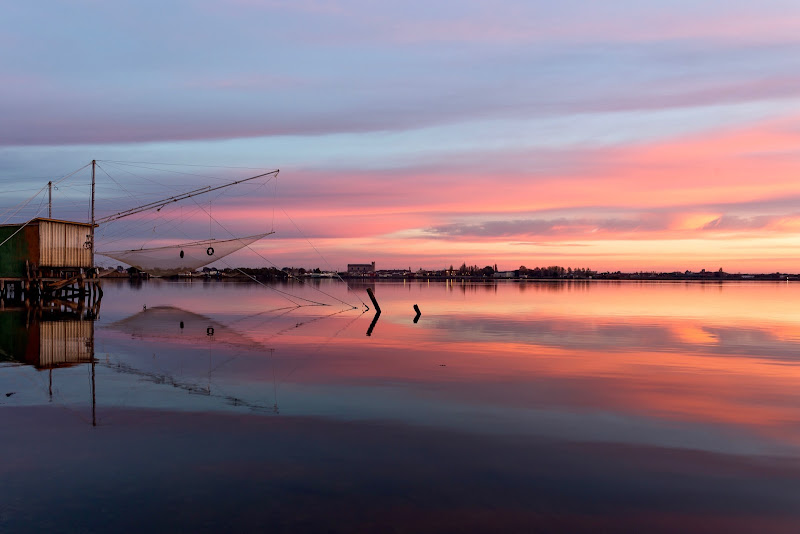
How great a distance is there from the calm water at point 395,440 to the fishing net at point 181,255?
77.9ft

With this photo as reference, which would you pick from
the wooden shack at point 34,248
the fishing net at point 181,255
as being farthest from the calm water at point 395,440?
the wooden shack at point 34,248

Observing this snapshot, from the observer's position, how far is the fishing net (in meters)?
48.0

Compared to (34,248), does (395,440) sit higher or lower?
lower

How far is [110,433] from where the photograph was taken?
11.7 metres

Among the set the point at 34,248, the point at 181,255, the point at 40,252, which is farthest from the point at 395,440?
the point at 34,248

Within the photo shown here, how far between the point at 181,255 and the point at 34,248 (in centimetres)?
1354

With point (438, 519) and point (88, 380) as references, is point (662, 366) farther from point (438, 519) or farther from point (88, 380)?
point (88, 380)

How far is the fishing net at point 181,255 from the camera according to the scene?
157ft

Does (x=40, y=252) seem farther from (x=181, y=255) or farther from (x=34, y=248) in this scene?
(x=181, y=255)

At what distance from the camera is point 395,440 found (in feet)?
38.2

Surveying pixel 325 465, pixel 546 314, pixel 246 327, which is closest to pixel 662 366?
pixel 325 465

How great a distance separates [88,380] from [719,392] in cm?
1796

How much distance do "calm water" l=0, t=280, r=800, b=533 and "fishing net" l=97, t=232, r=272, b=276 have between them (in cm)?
2373

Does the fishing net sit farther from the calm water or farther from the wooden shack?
the calm water
